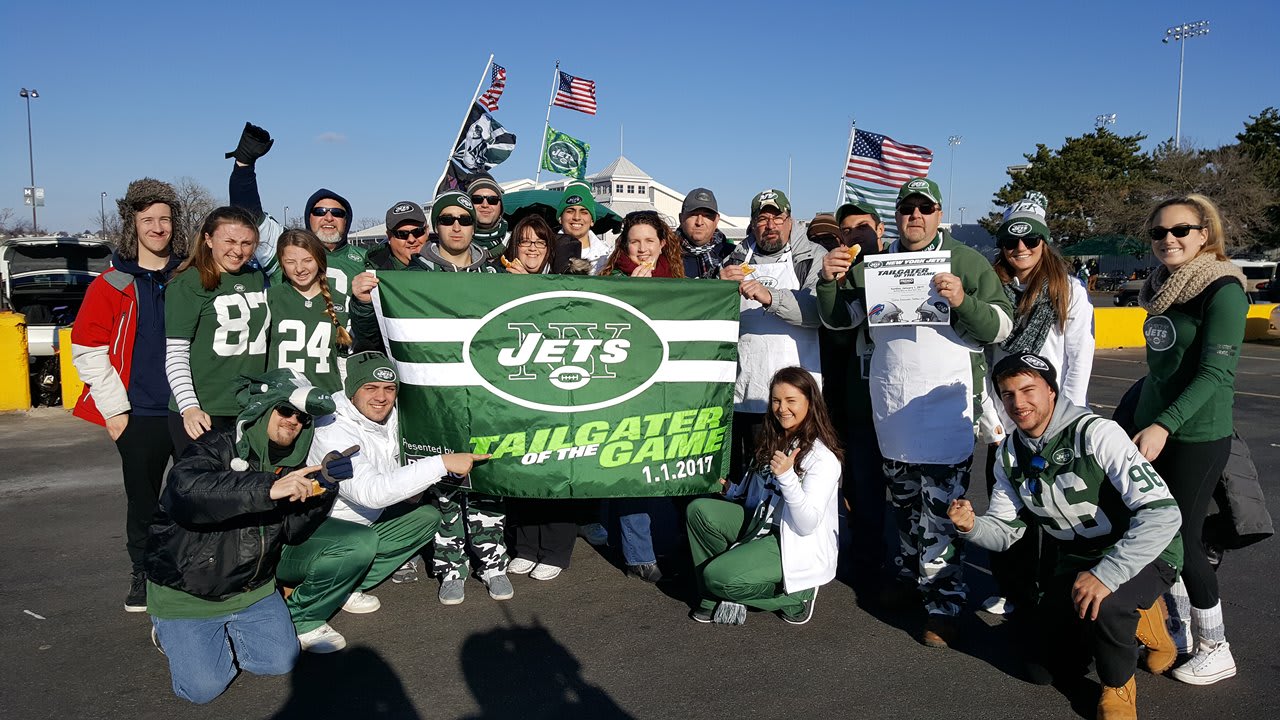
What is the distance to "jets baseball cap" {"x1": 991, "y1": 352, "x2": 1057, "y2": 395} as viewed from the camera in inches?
147

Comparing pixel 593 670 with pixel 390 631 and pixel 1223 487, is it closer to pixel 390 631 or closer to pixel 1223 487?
pixel 390 631

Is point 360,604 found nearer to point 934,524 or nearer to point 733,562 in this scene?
point 733,562

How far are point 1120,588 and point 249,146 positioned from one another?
5.39m

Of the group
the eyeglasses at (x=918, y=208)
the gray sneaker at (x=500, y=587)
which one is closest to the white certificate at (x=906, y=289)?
the eyeglasses at (x=918, y=208)

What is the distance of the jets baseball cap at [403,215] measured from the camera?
5.54m

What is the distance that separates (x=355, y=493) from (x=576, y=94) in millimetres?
15614

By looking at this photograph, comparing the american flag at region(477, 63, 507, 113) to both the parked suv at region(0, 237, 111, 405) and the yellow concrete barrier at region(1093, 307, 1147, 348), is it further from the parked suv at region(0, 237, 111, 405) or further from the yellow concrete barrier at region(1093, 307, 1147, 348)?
the yellow concrete barrier at region(1093, 307, 1147, 348)

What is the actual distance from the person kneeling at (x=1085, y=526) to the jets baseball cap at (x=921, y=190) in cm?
100

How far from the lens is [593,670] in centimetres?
406

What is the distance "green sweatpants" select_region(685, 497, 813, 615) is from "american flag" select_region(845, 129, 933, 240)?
7.04m

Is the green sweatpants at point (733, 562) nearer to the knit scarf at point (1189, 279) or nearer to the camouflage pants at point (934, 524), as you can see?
the camouflage pants at point (934, 524)

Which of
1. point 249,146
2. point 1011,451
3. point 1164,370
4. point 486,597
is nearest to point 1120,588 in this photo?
point 1011,451

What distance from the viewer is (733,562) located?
446 cm

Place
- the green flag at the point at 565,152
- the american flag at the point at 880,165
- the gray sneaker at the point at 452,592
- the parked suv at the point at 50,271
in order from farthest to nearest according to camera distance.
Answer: the green flag at the point at 565,152, the parked suv at the point at 50,271, the american flag at the point at 880,165, the gray sneaker at the point at 452,592
